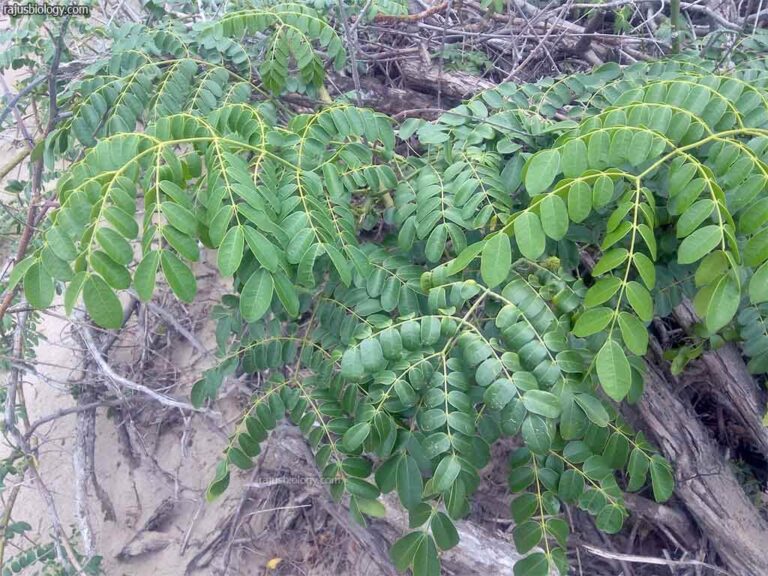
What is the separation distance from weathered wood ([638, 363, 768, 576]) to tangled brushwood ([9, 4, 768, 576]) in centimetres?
35

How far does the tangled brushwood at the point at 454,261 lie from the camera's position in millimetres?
1363

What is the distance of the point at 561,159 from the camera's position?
1.55 m

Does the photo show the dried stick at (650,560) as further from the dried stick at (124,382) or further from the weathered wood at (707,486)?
the dried stick at (124,382)

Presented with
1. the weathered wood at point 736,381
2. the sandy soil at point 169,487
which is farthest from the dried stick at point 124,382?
the weathered wood at point 736,381

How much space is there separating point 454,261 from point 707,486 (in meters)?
1.15

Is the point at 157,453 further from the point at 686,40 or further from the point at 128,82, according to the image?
the point at 686,40

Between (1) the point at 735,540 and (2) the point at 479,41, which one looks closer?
(1) the point at 735,540

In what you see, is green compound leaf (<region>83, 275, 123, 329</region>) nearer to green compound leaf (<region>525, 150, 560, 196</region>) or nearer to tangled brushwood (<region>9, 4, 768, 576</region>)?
tangled brushwood (<region>9, 4, 768, 576</region>)

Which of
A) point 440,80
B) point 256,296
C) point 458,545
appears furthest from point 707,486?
point 440,80

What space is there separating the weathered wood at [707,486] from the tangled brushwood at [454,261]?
1.14 feet

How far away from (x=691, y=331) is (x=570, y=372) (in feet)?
2.68

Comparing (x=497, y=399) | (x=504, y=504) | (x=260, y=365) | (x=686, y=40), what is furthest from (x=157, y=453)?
(x=686, y=40)

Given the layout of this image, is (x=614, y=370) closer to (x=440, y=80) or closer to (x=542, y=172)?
(x=542, y=172)

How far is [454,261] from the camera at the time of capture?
1579 mm
